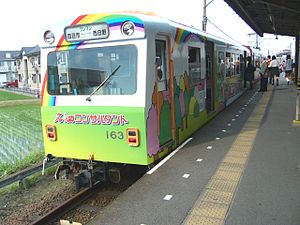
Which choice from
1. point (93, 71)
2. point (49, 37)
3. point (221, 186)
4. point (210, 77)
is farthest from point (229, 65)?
point (221, 186)

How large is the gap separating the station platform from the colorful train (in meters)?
0.60

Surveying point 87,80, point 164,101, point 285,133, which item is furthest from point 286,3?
point 87,80

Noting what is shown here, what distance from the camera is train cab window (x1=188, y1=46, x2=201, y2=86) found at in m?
7.19

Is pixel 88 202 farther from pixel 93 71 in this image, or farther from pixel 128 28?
pixel 128 28

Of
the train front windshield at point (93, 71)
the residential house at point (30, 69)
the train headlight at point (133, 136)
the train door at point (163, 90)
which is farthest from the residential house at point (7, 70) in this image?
the train headlight at point (133, 136)

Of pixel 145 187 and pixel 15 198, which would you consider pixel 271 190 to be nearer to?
pixel 145 187

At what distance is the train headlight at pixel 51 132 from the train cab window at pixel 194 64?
3172 millimetres

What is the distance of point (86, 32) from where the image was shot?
5395 millimetres

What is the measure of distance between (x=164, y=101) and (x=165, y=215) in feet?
7.82

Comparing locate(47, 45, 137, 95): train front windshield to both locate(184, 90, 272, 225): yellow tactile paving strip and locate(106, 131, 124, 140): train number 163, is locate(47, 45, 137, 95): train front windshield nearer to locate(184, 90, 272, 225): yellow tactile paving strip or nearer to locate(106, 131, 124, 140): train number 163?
locate(106, 131, 124, 140): train number 163

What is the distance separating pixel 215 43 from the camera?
9.48 metres

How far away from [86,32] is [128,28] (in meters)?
0.79

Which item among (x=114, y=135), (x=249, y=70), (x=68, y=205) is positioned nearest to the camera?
(x=114, y=135)

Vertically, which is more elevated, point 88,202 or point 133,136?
point 133,136
